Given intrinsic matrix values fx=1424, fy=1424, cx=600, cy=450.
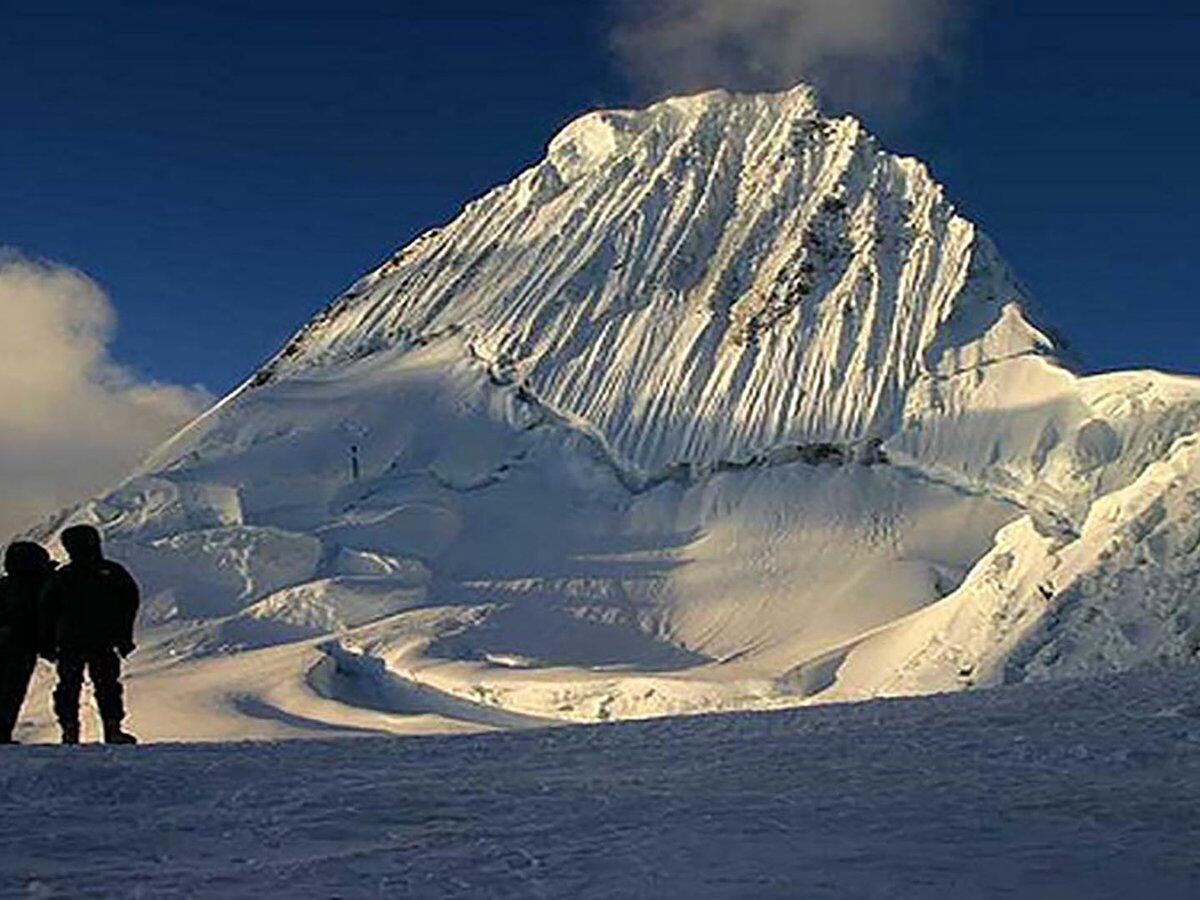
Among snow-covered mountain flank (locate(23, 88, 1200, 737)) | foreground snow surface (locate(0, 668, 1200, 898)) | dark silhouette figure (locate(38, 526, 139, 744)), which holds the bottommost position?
foreground snow surface (locate(0, 668, 1200, 898))

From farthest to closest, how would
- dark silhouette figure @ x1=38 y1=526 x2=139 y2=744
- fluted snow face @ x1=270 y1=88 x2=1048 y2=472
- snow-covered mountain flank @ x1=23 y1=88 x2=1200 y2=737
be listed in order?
fluted snow face @ x1=270 y1=88 x2=1048 y2=472
snow-covered mountain flank @ x1=23 y1=88 x2=1200 y2=737
dark silhouette figure @ x1=38 y1=526 x2=139 y2=744

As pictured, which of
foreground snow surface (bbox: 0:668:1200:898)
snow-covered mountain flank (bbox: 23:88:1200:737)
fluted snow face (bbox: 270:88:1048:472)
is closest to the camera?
foreground snow surface (bbox: 0:668:1200:898)

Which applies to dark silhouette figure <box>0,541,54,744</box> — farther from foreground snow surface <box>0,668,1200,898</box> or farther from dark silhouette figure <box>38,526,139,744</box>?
foreground snow surface <box>0,668,1200,898</box>

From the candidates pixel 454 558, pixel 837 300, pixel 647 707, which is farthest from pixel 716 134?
pixel 647 707

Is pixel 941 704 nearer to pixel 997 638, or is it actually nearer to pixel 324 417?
pixel 997 638

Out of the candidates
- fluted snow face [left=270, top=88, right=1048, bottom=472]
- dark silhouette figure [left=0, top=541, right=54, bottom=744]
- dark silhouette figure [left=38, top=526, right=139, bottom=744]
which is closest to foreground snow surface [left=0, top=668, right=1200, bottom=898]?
dark silhouette figure [left=38, top=526, right=139, bottom=744]

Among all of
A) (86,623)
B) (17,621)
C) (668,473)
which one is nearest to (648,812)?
(86,623)

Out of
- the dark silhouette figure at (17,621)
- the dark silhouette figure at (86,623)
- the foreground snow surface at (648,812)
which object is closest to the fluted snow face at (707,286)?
the dark silhouette figure at (86,623)
